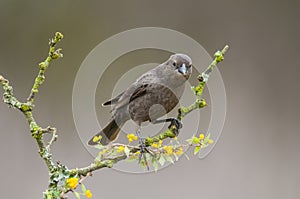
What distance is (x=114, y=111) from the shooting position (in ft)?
2.75

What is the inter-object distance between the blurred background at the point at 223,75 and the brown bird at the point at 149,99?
37.0 inches

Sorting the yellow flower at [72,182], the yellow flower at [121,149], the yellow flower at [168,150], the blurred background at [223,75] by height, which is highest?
the blurred background at [223,75]

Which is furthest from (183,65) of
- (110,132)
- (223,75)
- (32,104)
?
(223,75)

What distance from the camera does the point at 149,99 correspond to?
86 cm

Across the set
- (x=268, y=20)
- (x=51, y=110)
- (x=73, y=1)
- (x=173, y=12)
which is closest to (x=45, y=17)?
(x=73, y=1)

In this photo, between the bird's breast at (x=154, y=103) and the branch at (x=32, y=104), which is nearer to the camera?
the branch at (x=32, y=104)

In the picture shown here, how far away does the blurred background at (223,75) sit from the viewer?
181 cm

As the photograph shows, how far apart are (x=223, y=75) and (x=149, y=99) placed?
3.62 ft

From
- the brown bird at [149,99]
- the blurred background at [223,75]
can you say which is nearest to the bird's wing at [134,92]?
the brown bird at [149,99]

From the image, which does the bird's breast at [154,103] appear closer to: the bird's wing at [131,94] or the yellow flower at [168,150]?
the bird's wing at [131,94]

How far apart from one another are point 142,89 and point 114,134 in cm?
10

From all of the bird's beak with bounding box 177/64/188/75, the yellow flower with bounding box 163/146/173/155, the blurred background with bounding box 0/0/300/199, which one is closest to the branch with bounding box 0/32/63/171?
the yellow flower with bounding box 163/146/173/155

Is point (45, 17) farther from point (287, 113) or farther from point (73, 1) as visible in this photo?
point (287, 113)

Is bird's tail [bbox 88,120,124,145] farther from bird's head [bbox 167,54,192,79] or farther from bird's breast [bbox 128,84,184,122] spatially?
bird's head [bbox 167,54,192,79]
